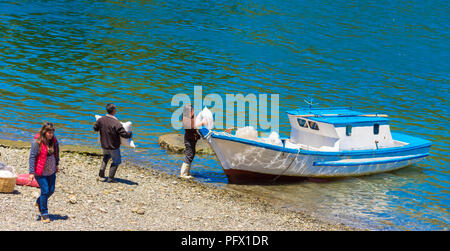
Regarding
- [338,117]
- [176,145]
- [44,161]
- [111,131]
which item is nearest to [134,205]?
[111,131]

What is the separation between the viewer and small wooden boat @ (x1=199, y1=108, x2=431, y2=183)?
1888cm

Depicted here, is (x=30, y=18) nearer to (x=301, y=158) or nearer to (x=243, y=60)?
(x=243, y=60)

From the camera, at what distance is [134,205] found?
1477 centimetres

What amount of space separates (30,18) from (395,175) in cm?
4648

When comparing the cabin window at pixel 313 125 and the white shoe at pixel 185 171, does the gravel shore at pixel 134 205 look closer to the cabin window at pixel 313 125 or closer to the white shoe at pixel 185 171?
the white shoe at pixel 185 171

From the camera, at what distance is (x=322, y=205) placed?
1839cm

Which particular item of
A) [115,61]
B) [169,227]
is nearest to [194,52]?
[115,61]

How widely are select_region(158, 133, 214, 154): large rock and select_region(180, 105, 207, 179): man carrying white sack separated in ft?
10.8

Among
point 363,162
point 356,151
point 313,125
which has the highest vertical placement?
point 313,125

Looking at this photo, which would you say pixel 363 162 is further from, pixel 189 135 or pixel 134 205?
pixel 134 205

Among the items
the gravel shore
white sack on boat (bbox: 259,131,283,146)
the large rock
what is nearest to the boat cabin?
white sack on boat (bbox: 259,131,283,146)

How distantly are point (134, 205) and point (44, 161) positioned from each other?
11.7ft

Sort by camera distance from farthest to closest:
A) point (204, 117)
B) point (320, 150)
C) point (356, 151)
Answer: point (356, 151), point (320, 150), point (204, 117)

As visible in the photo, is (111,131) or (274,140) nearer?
(111,131)
